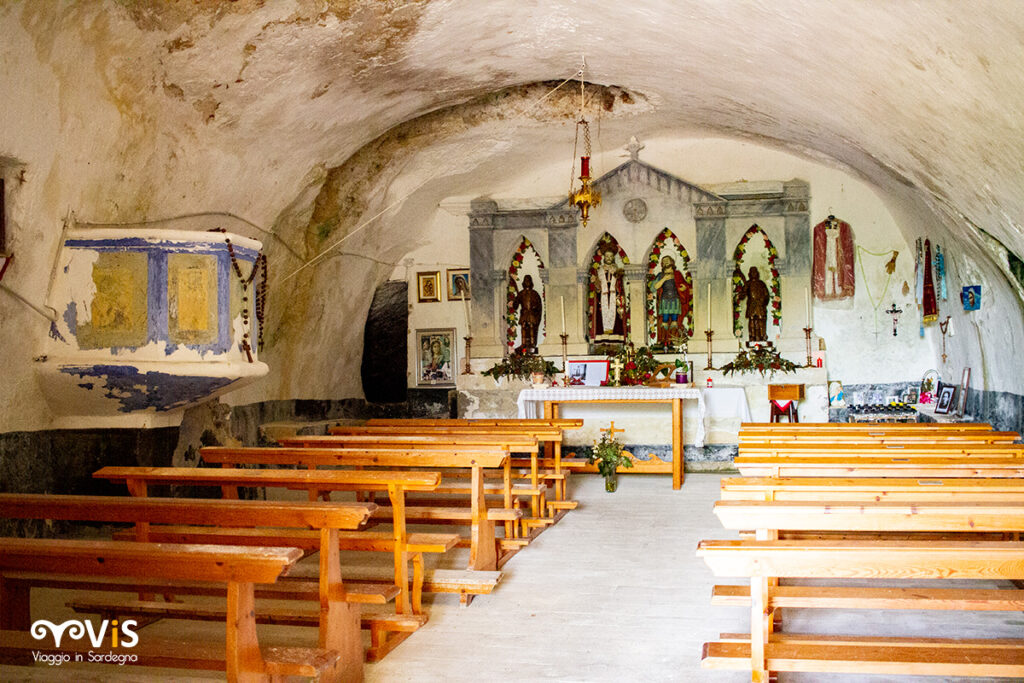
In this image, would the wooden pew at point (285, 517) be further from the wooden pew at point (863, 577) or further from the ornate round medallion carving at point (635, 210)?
the ornate round medallion carving at point (635, 210)

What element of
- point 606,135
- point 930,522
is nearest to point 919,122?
point 930,522

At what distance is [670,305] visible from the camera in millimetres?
10680

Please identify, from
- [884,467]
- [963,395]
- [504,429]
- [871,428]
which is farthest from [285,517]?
[963,395]

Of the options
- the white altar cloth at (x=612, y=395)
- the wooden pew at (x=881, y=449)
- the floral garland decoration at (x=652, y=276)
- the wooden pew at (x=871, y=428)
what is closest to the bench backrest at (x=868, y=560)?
the wooden pew at (x=881, y=449)

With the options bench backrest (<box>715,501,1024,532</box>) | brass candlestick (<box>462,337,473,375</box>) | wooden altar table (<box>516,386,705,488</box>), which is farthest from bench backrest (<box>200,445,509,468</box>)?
brass candlestick (<box>462,337,473,375</box>)

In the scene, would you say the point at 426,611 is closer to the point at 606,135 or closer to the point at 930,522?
the point at 930,522

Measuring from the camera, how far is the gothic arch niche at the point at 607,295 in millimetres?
10781

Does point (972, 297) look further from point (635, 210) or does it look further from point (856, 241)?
point (635, 210)

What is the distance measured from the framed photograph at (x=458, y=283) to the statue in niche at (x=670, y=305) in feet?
7.77

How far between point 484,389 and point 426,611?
20.6ft

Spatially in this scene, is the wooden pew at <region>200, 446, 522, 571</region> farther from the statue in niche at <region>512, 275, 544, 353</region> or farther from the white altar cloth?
the statue in niche at <region>512, 275, 544, 353</region>

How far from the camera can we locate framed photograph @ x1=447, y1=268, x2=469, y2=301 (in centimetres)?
1105

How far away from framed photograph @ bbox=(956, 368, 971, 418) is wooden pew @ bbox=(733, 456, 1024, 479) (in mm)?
3963

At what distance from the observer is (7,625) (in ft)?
11.0
